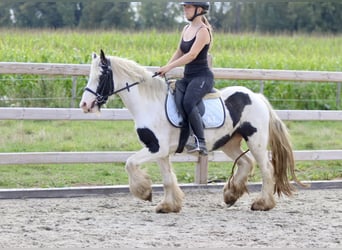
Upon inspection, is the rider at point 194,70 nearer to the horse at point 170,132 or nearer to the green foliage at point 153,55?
the horse at point 170,132

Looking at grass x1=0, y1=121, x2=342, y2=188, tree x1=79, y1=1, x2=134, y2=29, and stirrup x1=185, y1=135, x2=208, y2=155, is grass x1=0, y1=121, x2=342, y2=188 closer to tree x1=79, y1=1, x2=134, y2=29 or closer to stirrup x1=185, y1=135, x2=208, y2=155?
stirrup x1=185, y1=135, x2=208, y2=155

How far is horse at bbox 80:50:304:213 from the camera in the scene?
6934mm

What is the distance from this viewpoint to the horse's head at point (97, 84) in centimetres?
688

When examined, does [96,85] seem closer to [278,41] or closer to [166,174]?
[166,174]

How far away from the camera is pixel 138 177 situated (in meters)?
6.89

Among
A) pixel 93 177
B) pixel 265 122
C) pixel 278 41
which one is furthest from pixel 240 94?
pixel 278 41

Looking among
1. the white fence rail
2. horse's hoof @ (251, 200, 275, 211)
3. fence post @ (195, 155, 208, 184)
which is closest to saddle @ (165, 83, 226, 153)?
horse's hoof @ (251, 200, 275, 211)

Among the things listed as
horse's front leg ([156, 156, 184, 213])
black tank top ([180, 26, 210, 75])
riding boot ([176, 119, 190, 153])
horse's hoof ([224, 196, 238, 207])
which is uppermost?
black tank top ([180, 26, 210, 75])

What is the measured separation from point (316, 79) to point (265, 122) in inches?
66.1

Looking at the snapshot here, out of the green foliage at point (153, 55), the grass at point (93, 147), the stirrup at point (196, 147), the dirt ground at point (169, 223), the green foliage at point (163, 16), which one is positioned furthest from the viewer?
the green foliage at point (163, 16)

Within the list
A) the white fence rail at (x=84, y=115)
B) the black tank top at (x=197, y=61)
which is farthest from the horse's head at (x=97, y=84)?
the white fence rail at (x=84, y=115)

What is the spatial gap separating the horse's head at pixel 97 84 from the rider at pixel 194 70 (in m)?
0.51

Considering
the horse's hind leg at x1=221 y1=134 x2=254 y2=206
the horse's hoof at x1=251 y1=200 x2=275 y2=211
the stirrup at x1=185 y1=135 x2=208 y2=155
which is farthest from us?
the horse's hind leg at x1=221 y1=134 x2=254 y2=206

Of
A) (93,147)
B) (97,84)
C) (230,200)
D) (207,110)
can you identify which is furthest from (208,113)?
(93,147)
